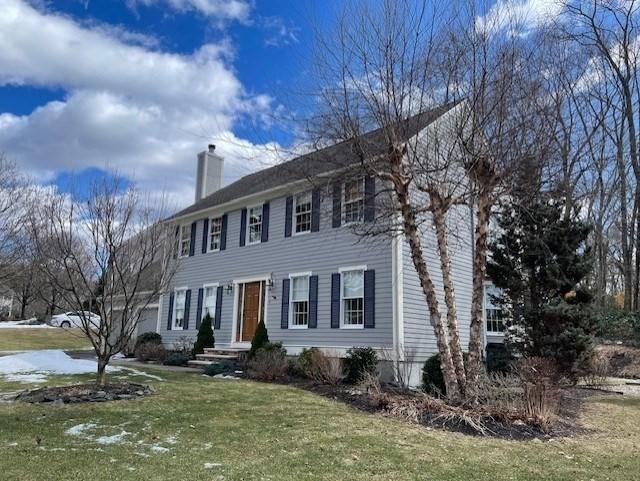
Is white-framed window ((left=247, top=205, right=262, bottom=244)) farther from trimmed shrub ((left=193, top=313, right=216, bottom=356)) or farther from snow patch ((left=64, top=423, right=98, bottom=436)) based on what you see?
snow patch ((left=64, top=423, right=98, bottom=436))

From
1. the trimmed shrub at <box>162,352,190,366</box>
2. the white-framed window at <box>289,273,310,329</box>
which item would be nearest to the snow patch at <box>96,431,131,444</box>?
the white-framed window at <box>289,273,310,329</box>

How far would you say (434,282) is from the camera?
13141 mm

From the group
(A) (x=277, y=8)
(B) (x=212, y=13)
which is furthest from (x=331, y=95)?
(B) (x=212, y=13)

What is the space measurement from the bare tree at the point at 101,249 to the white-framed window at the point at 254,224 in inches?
235

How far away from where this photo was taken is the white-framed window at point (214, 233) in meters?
17.3

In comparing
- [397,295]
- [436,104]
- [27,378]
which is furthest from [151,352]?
[436,104]

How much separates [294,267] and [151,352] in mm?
6215

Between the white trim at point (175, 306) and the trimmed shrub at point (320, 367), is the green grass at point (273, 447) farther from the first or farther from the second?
the white trim at point (175, 306)

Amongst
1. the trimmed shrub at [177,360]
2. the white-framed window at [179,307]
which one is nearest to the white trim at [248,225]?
the white-framed window at [179,307]

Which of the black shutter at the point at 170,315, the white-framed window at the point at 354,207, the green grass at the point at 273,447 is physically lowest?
the green grass at the point at 273,447

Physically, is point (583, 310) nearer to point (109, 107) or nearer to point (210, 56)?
point (210, 56)

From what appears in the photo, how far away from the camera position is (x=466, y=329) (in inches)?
550

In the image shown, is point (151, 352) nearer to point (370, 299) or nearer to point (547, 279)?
point (370, 299)

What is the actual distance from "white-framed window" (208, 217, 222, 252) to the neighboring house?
0.14ft
